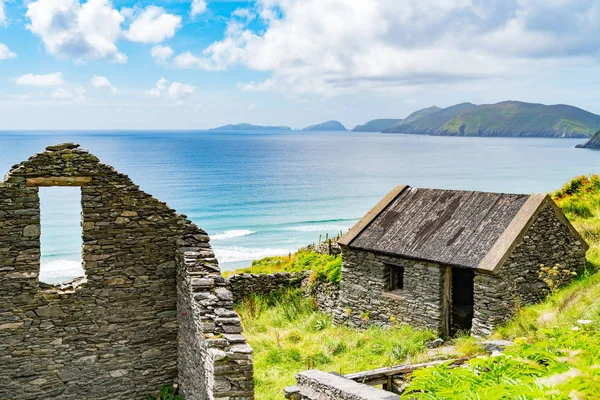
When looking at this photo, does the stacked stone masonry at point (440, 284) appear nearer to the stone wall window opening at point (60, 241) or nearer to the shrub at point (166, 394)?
the shrub at point (166, 394)

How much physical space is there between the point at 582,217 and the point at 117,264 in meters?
16.6

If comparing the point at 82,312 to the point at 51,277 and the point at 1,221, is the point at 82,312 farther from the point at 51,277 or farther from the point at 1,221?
the point at 51,277

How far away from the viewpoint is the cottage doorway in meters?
16.1

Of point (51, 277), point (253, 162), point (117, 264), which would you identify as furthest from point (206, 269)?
point (253, 162)

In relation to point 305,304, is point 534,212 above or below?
above

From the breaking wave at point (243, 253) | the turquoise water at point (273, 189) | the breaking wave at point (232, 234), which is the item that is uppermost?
the turquoise water at point (273, 189)

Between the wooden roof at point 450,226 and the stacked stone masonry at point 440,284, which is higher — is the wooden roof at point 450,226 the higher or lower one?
the higher one

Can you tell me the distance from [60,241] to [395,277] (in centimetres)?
4136

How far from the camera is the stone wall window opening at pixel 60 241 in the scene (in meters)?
41.4

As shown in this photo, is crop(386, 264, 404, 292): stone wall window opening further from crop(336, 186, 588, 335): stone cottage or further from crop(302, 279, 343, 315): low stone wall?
crop(302, 279, 343, 315): low stone wall

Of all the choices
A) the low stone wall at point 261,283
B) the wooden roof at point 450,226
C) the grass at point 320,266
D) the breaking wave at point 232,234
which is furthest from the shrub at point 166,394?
the breaking wave at point 232,234

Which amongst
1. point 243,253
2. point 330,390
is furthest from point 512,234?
point 243,253

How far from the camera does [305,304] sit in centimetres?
2011

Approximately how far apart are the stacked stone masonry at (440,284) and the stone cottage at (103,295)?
273 inches
